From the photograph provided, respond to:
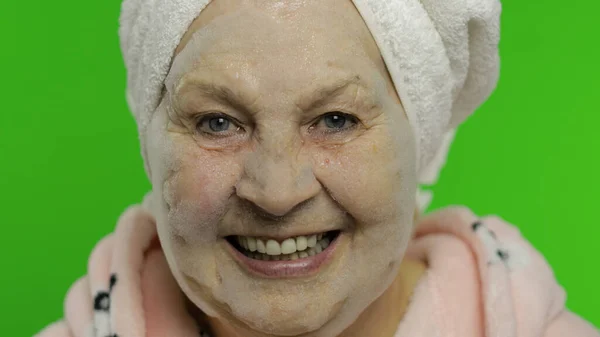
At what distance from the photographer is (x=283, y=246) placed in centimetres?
110

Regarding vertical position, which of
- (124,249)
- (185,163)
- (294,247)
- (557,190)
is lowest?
(557,190)

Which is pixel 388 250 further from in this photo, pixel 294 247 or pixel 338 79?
pixel 338 79

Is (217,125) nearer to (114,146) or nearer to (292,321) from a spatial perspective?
(292,321)

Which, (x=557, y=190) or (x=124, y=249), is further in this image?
(x=557, y=190)

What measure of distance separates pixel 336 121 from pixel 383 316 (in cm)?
38

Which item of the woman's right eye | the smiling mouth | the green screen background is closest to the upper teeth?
the smiling mouth

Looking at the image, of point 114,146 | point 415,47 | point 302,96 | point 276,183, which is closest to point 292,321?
point 276,183

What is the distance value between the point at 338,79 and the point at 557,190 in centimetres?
117

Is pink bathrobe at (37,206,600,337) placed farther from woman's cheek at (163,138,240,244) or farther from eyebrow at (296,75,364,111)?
eyebrow at (296,75,364,111)

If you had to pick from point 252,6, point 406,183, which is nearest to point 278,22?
point 252,6

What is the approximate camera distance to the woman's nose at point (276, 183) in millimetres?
1021

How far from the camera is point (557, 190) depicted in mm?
2051

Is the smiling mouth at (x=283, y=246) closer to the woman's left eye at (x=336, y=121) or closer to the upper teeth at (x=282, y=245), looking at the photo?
the upper teeth at (x=282, y=245)

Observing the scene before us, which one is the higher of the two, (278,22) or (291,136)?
(278,22)
